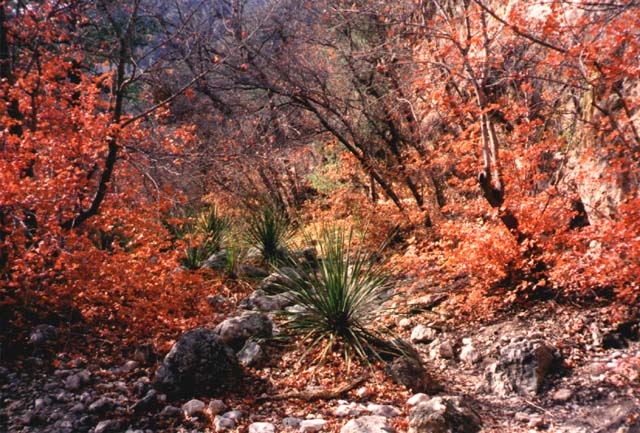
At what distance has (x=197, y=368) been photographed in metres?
4.38

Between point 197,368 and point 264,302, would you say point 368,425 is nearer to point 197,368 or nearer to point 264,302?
point 197,368

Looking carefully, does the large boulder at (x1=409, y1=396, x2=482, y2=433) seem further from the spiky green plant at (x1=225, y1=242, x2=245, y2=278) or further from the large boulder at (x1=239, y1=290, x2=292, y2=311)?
the spiky green plant at (x1=225, y1=242, x2=245, y2=278)

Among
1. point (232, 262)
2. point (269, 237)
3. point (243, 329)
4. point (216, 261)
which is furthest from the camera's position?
point (269, 237)

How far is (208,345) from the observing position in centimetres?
451

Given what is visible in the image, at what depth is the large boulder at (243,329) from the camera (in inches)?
211

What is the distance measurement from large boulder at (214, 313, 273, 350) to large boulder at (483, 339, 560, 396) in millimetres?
2468

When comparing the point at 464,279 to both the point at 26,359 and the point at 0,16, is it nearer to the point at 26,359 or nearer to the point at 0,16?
the point at 26,359

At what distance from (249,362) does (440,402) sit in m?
2.07

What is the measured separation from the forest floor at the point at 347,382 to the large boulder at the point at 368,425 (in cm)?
12

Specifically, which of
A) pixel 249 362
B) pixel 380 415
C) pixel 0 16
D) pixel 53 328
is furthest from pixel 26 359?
pixel 0 16

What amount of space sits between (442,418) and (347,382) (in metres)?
1.22

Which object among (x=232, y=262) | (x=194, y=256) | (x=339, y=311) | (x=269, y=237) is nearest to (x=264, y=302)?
(x=232, y=262)

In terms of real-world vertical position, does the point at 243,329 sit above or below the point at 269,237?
below

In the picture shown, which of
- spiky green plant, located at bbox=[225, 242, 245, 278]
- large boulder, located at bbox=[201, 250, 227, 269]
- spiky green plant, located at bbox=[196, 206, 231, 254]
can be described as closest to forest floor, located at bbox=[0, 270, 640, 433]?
spiky green plant, located at bbox=[225, 242, 245, 278]
